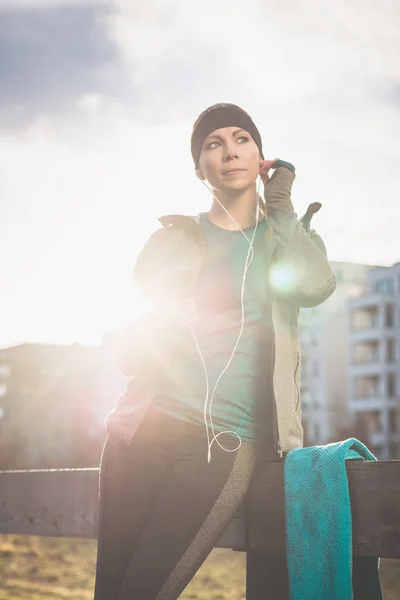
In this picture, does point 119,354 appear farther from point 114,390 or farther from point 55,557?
point 114,390

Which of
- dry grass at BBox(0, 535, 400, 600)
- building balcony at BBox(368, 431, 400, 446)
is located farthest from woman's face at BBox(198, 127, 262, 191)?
building balcony at BBox(368, 431, 400, 446)

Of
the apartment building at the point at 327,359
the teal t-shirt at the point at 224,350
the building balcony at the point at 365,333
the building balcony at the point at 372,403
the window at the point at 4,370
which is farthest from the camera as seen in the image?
the window at the point at 4,370

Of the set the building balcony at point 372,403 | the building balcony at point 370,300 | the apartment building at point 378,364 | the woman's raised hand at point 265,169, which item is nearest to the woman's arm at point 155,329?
the woman's raised hand at point 265,169

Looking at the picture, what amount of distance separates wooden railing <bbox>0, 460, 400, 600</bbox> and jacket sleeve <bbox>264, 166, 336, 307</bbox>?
713 millimetres

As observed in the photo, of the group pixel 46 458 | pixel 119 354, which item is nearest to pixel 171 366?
pixel 119 354

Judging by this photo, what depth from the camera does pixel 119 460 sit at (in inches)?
110

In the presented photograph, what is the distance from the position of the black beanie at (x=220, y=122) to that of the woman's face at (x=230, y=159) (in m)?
0.03

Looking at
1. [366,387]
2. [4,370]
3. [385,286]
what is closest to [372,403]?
[366,387]

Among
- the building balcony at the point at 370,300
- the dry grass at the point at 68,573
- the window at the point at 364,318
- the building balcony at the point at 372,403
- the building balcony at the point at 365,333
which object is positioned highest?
the building balcony at the point at 370,300

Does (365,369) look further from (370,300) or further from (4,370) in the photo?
(4,370)

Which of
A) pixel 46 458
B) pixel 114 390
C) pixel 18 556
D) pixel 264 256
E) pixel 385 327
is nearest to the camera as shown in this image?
pixel 264 256

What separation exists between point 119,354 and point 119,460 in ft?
1.41

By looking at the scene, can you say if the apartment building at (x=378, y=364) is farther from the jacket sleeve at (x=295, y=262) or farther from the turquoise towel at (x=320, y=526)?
the turquoise towel at (x=320, y=526)

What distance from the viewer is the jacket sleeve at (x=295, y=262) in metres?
2.85
